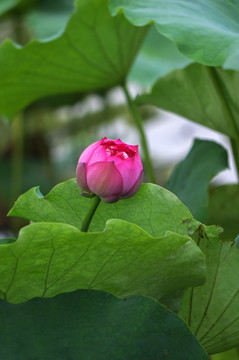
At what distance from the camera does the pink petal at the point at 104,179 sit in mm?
396

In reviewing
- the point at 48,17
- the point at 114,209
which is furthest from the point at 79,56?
the point at 48,17

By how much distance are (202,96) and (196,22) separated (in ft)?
0.44

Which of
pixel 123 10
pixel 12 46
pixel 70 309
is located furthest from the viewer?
pixel 12 46

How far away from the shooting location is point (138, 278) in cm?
40

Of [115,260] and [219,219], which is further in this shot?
[219,219]

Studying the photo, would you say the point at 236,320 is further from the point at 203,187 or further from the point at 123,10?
the point at 123,10

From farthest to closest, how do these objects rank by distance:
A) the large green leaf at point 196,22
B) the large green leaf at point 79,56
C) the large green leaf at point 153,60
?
the large green leaf at point 153,60 → the large green leaf at point 79,56 → the large green leaf at point 196,22

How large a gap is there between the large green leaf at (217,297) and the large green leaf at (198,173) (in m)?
0.13

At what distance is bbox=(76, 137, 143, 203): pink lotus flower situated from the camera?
15.6 inches

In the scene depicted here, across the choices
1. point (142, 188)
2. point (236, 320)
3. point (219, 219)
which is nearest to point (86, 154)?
point (142, 188)

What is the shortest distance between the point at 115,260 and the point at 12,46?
1.40 feet

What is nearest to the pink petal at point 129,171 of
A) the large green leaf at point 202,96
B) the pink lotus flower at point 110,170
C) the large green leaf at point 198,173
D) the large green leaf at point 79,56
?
the pink lotus flower at point 110,170

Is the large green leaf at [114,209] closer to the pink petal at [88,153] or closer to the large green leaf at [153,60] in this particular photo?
the pink petal at [88,153]

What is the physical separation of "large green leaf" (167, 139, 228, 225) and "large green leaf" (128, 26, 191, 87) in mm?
674
